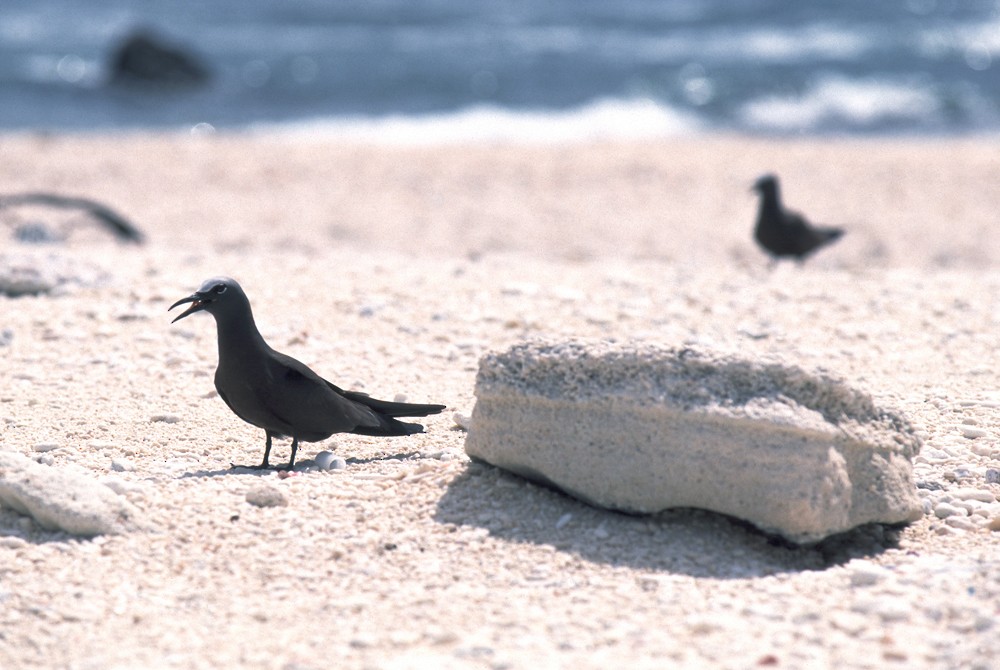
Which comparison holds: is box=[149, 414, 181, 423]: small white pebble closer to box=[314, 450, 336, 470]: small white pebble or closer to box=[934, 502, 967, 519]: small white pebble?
box=[314, 450, 336, 470]: small white pebble

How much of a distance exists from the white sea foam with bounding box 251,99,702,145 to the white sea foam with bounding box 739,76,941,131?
4.66 ft

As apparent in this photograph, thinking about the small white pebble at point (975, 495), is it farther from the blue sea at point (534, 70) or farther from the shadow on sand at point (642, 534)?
the blue sea at point (534, 70)

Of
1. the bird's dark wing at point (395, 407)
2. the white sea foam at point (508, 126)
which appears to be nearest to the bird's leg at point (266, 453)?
the bird's dark wing at point (395, 407)

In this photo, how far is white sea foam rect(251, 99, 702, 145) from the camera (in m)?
19.0

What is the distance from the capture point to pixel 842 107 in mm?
22031

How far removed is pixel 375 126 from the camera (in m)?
19.8

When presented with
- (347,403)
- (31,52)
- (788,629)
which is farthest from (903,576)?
(31,52)

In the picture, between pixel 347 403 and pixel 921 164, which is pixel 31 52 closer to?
pixel 921 164

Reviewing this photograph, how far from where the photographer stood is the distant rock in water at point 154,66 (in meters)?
24.4

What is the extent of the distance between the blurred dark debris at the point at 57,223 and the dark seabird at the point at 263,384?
16.9 ft

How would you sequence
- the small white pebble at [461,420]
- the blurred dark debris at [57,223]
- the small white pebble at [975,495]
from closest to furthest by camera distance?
the small white pebble at [975,495] < the small white pebble at [461,420] < the blurred dark debris at [57,223]

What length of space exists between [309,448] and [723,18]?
112 feet

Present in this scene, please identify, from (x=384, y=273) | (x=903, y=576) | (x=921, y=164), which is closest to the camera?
(x=903, y=576)

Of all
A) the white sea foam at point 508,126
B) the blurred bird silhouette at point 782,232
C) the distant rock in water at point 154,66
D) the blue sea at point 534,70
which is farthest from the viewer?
the distant rock in water at point 154,66
